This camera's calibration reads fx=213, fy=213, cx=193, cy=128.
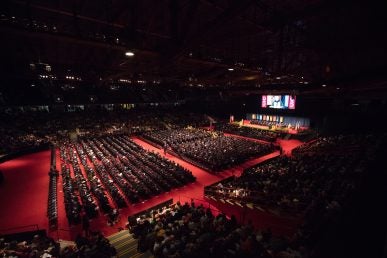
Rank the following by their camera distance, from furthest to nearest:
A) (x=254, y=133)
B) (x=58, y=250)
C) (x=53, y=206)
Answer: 1. (x=254, y=133)
2. (x=53, y=206)
3. (x=58, y=250)

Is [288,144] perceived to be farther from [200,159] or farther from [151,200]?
[151,200]

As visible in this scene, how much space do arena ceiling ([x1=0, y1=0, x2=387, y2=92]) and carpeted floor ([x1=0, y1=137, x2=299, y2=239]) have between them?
300 inches

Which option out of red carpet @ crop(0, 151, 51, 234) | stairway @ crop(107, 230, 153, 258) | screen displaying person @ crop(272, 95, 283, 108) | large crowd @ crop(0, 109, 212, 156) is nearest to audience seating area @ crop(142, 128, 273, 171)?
large crowd @ crop(0, 109, 212, 156)

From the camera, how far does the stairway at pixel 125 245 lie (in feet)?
25.2

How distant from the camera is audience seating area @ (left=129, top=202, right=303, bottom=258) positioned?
6.30 m

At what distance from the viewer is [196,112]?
47719 millimetres

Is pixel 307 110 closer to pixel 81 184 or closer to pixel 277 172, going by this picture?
pixel 277 172

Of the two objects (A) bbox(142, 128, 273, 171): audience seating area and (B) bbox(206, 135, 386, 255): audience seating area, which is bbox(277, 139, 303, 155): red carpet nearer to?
(A) bbox(142, 128, 273, 171): audience seating area

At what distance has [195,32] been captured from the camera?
20.7ft

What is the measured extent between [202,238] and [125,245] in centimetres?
340

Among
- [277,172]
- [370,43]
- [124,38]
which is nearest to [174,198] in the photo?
[277,172]

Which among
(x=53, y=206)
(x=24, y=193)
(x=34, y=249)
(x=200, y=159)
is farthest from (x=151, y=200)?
(x=24, y=193)

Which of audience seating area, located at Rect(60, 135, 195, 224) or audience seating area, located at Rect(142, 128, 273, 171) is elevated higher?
audience seating area, located at Rect(142, 128, 273, 171)

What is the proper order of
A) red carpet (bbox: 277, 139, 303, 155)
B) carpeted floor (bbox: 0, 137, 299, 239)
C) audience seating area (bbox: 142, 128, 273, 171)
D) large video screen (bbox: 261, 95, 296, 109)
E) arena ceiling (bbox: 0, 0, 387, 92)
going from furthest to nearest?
large video screen (bbox: 261, 95, 296, 109), red carpet (bbox: 277, 139, 303, 155), audience seating area (bbox: 142, 128, 273, 171), carpeted floor (bbox: 0, 137, 299, 239), arena ceiling (bbox: 0, 0, 387, 92)
